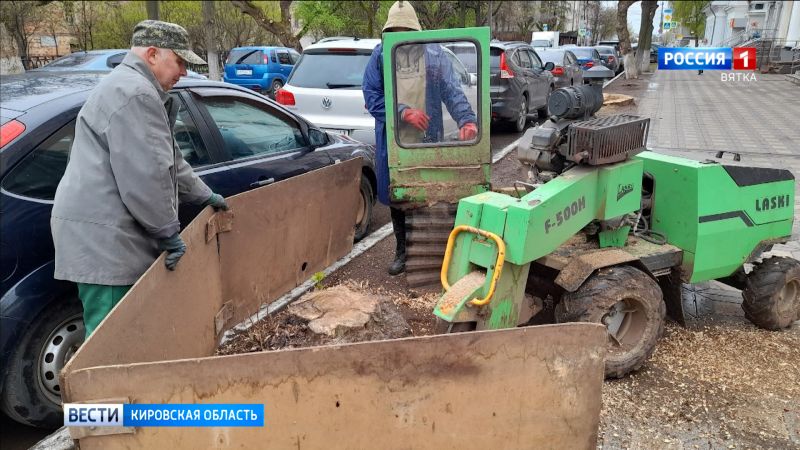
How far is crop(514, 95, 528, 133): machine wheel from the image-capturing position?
12.1 m

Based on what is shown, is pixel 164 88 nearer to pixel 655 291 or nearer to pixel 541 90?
pixel 655 291

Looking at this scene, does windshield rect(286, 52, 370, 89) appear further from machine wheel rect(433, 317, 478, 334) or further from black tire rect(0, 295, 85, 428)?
black tire rect(0, 295, 85, 428)

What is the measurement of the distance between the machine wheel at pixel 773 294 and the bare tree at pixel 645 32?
2746cm

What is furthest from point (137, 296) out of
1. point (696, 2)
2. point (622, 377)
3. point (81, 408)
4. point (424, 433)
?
point (696, 2)

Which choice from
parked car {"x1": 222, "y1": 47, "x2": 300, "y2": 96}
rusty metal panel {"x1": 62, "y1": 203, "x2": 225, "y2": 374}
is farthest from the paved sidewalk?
parked car {"x1": 222, "y1": 47, "x2": 300, "y2": 96}

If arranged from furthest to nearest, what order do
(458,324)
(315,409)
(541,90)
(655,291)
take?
(541,90) → (655,291) → (458,324) → (315,409)

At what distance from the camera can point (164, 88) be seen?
2746 millimetres

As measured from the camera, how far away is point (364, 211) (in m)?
5.85

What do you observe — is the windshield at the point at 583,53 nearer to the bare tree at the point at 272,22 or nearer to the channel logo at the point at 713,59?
the channel logo at the point at 713,59

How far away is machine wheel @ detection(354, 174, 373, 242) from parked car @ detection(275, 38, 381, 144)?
6.80ft

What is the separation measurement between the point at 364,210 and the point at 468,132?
1.68 m

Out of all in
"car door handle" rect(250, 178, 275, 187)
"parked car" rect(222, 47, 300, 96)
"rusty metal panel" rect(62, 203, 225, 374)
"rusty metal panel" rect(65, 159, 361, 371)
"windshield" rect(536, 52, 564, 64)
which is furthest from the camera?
"parked car" rect(222, 47, 300, 96)

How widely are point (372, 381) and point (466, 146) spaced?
290cm

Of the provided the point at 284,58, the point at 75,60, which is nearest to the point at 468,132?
the point at 75,60
